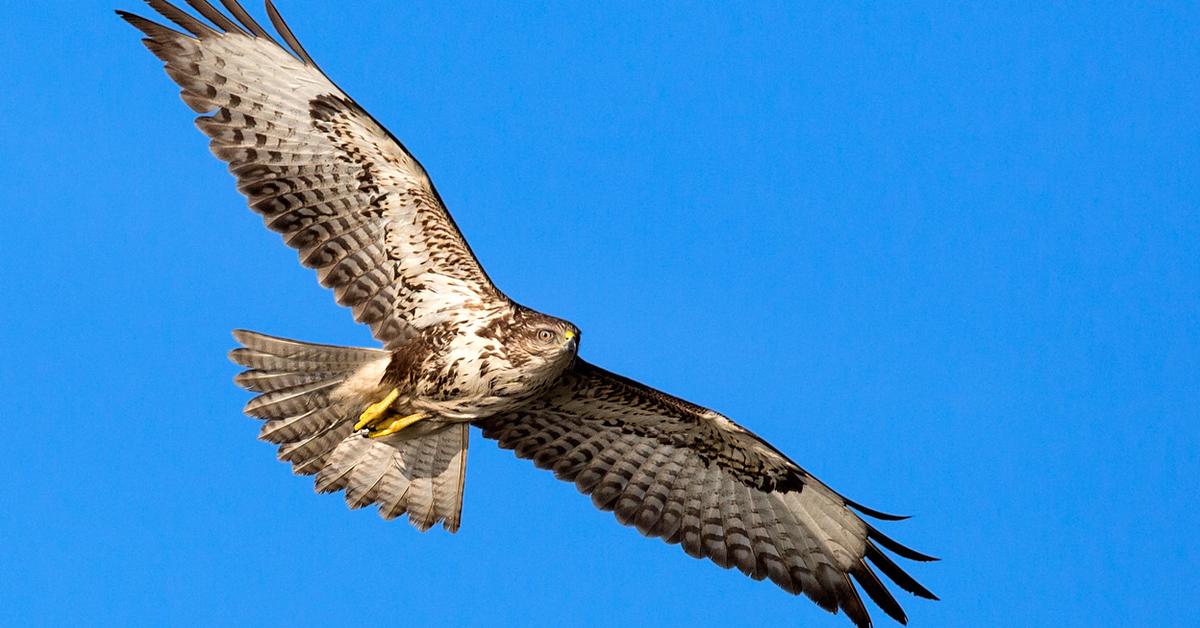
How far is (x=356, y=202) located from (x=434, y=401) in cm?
151

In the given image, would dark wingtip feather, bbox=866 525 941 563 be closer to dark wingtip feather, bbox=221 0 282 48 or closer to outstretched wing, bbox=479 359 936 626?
outstretched wing, bbox=479 359 936 626

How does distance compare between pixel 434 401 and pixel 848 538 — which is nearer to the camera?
pixel 434 401

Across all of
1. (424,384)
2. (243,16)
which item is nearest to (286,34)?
(243,16)

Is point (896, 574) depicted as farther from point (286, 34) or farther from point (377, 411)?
point (286, 34)

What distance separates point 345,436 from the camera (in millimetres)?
12391

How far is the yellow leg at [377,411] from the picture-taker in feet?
39.4

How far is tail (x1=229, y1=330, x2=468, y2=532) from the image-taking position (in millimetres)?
11945

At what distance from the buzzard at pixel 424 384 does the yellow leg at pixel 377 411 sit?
1 centimetres

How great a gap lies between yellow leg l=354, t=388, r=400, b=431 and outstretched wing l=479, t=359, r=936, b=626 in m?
1.29

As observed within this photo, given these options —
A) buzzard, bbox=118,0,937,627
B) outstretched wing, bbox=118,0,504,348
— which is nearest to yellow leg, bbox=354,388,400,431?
buzzard, bbox=118,0,937,627

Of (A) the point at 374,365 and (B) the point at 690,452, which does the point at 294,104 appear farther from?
(B) the point at 690,452

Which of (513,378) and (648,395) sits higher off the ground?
(648,395)

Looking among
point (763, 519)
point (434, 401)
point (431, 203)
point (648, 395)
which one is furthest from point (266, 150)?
point (763, 519)

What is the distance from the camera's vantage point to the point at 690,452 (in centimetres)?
1312
